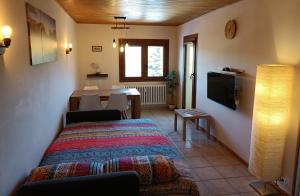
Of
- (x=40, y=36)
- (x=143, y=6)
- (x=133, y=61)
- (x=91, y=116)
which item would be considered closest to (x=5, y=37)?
(x=40, y=36)

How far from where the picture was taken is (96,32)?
668 centimetres

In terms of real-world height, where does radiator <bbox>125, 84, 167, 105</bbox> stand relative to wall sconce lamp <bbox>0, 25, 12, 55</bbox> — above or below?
Result: below

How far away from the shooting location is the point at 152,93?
23.5 feet

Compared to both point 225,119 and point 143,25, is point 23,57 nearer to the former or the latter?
point 225,119

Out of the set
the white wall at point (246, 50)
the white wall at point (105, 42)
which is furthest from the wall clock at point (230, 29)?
the white wall at point (105, 42)

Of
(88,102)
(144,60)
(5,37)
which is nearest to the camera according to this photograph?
(5,37)

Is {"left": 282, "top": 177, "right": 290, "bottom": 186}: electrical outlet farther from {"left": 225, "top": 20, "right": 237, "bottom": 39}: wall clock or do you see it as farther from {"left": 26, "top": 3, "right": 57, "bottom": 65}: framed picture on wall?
{"left": 26, "top": 3, "right": 57, "bottom": 65}: framed picture on wall

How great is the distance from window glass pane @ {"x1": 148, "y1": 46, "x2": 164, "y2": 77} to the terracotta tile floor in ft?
7.80

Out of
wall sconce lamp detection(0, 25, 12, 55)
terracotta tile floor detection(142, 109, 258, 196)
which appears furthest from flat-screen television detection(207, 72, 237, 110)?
wall sconce lamp detection(0, 25, 12, 55)

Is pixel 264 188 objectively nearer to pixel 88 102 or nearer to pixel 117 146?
pixel 117 146

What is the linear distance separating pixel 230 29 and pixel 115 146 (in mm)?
2596

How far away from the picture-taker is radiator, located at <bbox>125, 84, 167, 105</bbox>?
279 inches

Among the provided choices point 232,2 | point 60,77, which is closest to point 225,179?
point 232,2

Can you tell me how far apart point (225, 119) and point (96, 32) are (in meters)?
4.19
